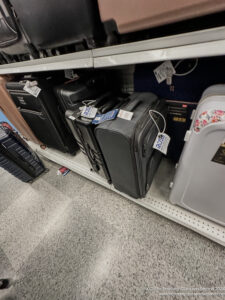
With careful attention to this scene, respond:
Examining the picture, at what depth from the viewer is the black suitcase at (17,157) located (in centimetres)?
96

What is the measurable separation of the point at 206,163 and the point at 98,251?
81cm

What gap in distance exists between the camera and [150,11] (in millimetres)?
310

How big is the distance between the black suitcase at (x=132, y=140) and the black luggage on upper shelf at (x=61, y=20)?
315 mm

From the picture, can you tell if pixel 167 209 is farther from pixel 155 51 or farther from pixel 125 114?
pixel 155 51

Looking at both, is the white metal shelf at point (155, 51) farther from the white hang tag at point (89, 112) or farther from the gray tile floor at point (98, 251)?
the gray tile floor at point (98, 251)

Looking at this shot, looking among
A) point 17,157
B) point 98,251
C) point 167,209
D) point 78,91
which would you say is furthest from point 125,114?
point 17,157

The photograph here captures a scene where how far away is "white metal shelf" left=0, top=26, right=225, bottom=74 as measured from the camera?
29 cm

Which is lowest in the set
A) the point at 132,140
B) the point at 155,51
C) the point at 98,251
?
the point at 98,251

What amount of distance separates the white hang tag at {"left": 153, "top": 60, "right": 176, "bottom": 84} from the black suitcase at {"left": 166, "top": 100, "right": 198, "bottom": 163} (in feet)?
0.42

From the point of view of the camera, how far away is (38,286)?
0.72 m

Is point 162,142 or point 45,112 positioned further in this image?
point 45,112

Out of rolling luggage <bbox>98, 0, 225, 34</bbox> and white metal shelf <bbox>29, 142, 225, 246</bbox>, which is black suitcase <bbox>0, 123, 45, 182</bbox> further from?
rolling luggage <bbox>98, 0, 225, 34</bbox>

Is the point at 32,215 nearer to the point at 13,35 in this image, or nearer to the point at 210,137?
the point at 13,35

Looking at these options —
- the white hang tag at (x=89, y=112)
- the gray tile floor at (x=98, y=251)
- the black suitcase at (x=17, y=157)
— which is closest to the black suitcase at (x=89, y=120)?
the white hang tag at (x=89, y=112)
